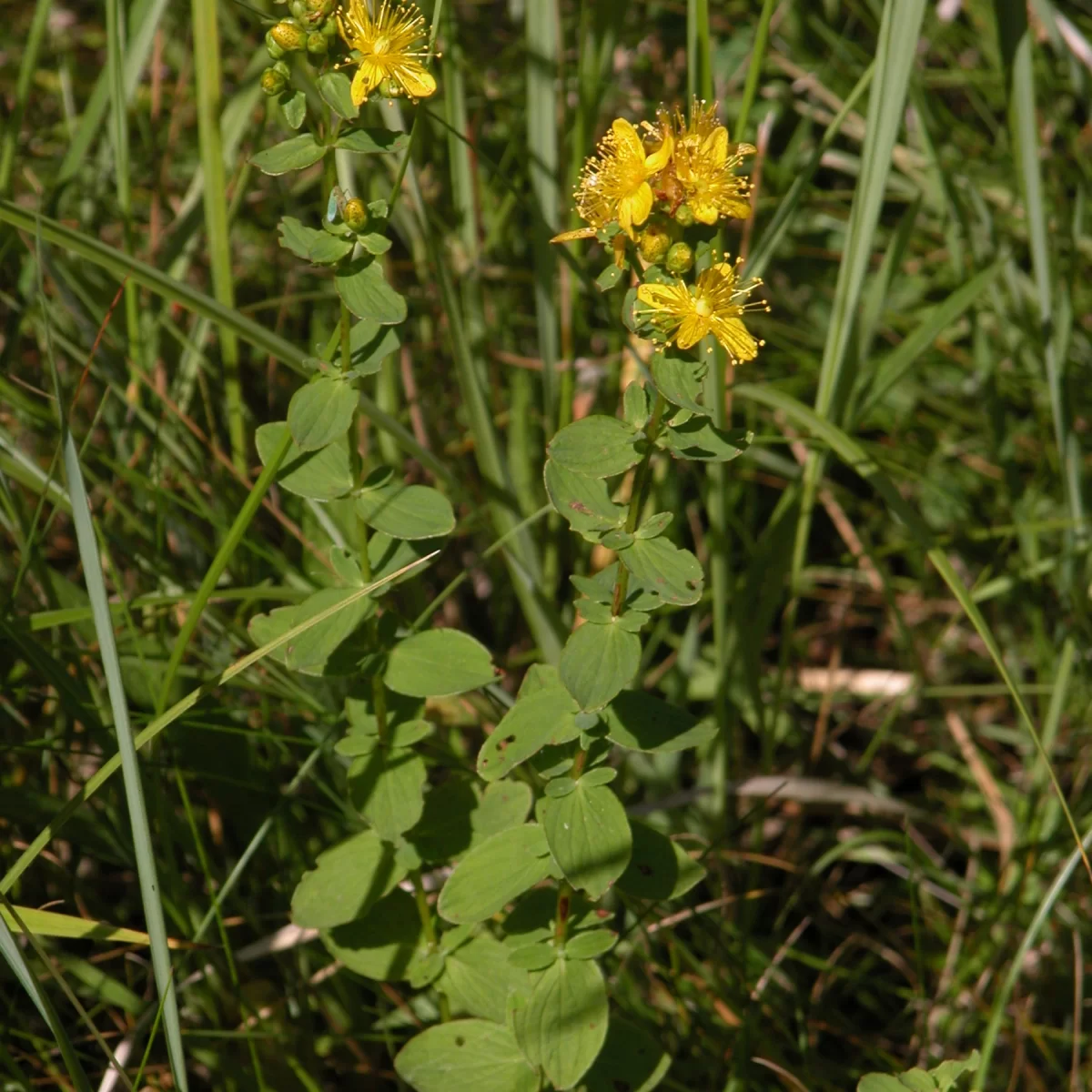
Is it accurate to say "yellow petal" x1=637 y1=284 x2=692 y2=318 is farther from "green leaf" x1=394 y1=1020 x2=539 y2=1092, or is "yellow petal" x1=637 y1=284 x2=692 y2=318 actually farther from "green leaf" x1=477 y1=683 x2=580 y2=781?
"green leaf" x1=394 y1=1020 x2=539 y2=1092

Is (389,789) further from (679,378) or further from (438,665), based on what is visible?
(679,378)

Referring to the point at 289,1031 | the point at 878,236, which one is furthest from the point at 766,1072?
the point at 878,236

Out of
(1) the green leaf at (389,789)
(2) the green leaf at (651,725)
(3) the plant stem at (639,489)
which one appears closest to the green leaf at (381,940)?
(1) the green leaf at (389,789)

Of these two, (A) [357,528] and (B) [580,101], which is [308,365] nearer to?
(A) [357,528]

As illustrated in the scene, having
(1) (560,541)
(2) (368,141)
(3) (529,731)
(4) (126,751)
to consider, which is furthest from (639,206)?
(1) (560,541)

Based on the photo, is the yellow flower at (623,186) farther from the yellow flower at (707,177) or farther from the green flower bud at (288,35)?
the green flower bud at (288,35)

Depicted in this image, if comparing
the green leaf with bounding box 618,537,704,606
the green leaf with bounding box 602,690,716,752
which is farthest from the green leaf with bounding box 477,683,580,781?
the green leaf with bounding box 618,537,704,606

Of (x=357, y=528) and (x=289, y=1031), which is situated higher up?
(x=357, y=528)
